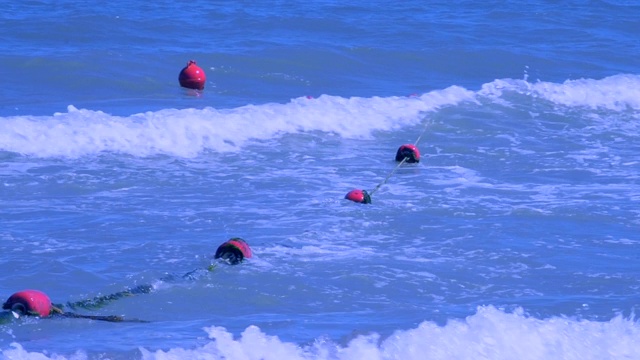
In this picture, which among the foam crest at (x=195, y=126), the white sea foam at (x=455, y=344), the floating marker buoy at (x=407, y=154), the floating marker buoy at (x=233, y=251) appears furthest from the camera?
the foam crest at (x=195, y=126)

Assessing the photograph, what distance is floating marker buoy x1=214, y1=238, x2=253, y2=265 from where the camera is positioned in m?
7.28

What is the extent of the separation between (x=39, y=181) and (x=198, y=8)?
12.3 meters

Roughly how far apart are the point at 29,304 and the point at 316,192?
12.5 ft

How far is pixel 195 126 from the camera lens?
40.4ft

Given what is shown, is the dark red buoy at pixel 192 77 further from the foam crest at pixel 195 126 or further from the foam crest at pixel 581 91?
the foam crest at pixel 581 91

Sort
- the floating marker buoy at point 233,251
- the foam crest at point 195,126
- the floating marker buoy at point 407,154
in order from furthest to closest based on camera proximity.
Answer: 1. the foam crest at point 195,126
2. the floating marker buoy at point 407,154
3. the floating marker buoy at point 233,251

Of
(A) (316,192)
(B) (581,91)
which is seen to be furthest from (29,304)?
(B) (581,91)

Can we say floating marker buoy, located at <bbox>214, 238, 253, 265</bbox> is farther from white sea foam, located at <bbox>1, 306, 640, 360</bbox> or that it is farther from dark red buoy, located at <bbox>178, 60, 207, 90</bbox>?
dark red buoy, located at <bbox>178, 60, 207, 90</bbox>

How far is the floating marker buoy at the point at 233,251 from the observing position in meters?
7.28

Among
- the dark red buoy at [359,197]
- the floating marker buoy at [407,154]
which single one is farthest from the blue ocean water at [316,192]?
the floating marker buoy at [407,154]

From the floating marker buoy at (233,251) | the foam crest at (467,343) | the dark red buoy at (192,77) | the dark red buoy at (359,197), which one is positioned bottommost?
the foam crest at (467,343)

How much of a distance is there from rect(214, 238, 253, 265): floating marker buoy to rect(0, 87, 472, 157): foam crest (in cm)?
411

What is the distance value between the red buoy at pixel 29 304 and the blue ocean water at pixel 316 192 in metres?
0.06

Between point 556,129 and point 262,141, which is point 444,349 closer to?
point 262,141
